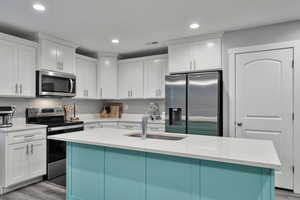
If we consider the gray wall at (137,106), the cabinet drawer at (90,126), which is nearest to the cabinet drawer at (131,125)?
the cabinet drawer at (90,126)

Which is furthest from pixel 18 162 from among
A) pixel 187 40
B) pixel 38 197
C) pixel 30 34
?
pixel 187 40

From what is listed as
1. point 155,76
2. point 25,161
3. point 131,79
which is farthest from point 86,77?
point 25,161

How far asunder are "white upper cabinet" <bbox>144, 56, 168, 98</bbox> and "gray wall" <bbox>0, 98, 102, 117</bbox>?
5.02ft

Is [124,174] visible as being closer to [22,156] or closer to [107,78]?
[22,156]

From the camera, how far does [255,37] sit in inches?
126

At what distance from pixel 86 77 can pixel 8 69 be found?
1.65 metres

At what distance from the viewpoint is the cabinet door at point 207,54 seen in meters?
3.42

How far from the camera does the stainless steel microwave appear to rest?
342 centimetres

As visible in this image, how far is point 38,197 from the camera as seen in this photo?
8.64ft

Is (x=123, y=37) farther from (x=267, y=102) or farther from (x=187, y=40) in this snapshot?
(x=267, y=102)

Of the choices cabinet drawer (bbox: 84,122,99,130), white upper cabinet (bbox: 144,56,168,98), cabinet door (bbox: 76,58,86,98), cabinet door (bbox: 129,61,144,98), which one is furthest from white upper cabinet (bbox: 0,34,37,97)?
white upper cabinet (bbox: 144,56,168,98)

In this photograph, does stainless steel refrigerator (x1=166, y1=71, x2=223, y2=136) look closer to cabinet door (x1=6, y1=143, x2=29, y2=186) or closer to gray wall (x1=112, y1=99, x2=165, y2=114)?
gray wall (x1=112, y1=99, x2=165, y2=114)

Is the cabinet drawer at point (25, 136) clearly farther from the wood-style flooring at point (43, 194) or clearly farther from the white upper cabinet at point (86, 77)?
the white upper cabinet at point (86, 77)

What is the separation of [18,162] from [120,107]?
8.92 ft
